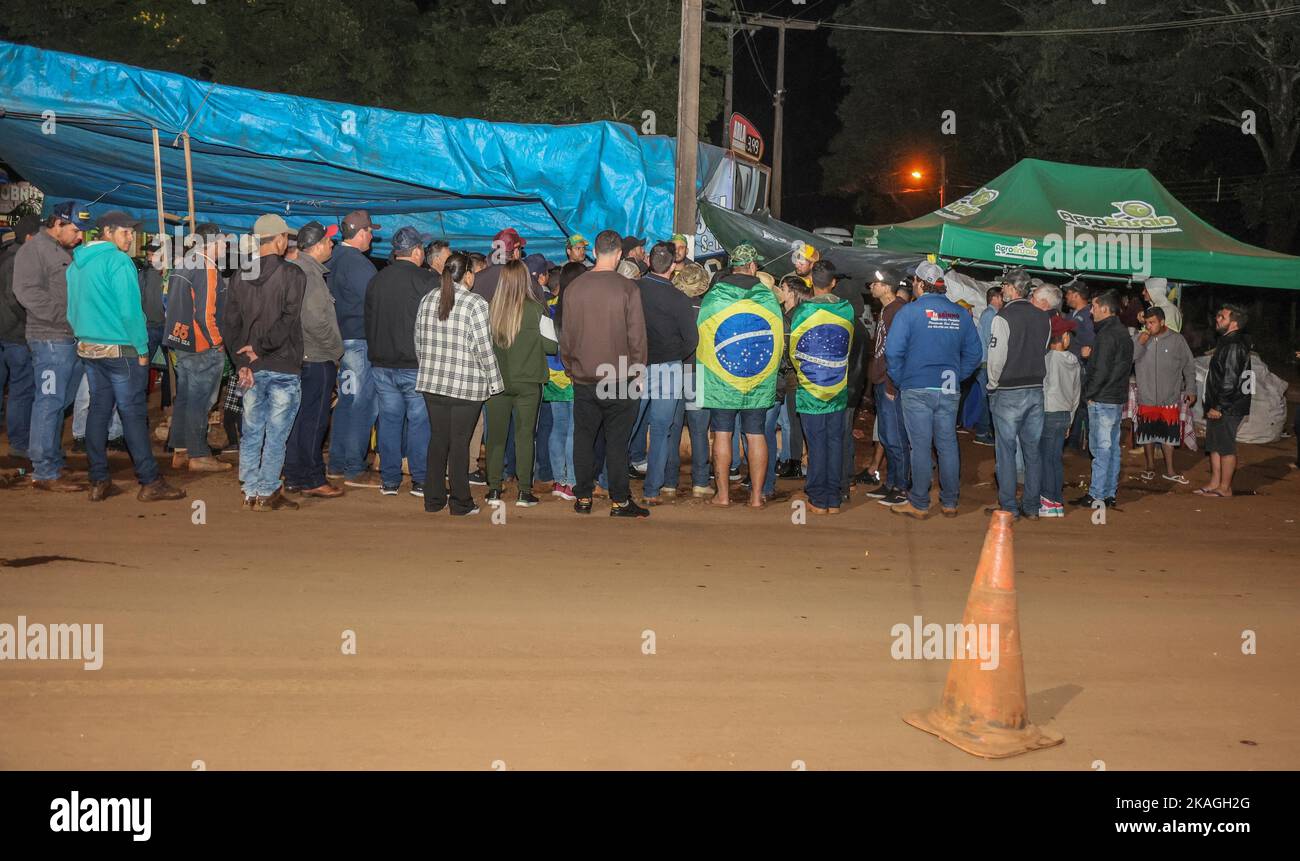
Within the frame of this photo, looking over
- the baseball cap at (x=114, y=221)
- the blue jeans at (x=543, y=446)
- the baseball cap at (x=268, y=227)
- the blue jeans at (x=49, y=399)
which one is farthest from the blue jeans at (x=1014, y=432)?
the blue jeans at (x=49, y=399)

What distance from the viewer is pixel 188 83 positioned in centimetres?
1176

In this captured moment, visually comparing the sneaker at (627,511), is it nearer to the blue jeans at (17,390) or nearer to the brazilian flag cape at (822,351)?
the brazilian flag cape at (822,351)

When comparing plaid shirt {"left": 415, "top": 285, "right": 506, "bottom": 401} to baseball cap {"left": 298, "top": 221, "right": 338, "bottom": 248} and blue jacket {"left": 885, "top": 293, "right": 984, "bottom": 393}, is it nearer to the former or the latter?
baseball cap {"left": 298, "top": 221, "right": 338, "bottom": 248}

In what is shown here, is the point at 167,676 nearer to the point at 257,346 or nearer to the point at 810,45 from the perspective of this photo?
the point at 257,346

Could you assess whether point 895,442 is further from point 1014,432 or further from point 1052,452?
point 1052,452

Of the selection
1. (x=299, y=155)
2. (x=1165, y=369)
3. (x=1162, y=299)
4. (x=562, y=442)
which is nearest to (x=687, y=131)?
(x=299, y=155)

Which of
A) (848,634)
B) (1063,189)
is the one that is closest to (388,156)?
(848,634)

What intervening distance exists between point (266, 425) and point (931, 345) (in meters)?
5.34

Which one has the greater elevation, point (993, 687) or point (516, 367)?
point (516, 367)

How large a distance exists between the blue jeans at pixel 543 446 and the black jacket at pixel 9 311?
4446 mm

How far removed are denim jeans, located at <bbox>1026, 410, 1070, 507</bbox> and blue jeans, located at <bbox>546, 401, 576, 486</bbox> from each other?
165 inches

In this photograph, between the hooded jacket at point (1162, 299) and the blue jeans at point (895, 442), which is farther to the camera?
the hooded jacket at point (1162, 299)

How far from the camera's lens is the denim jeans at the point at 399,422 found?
33.7ft

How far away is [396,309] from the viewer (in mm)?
10062
